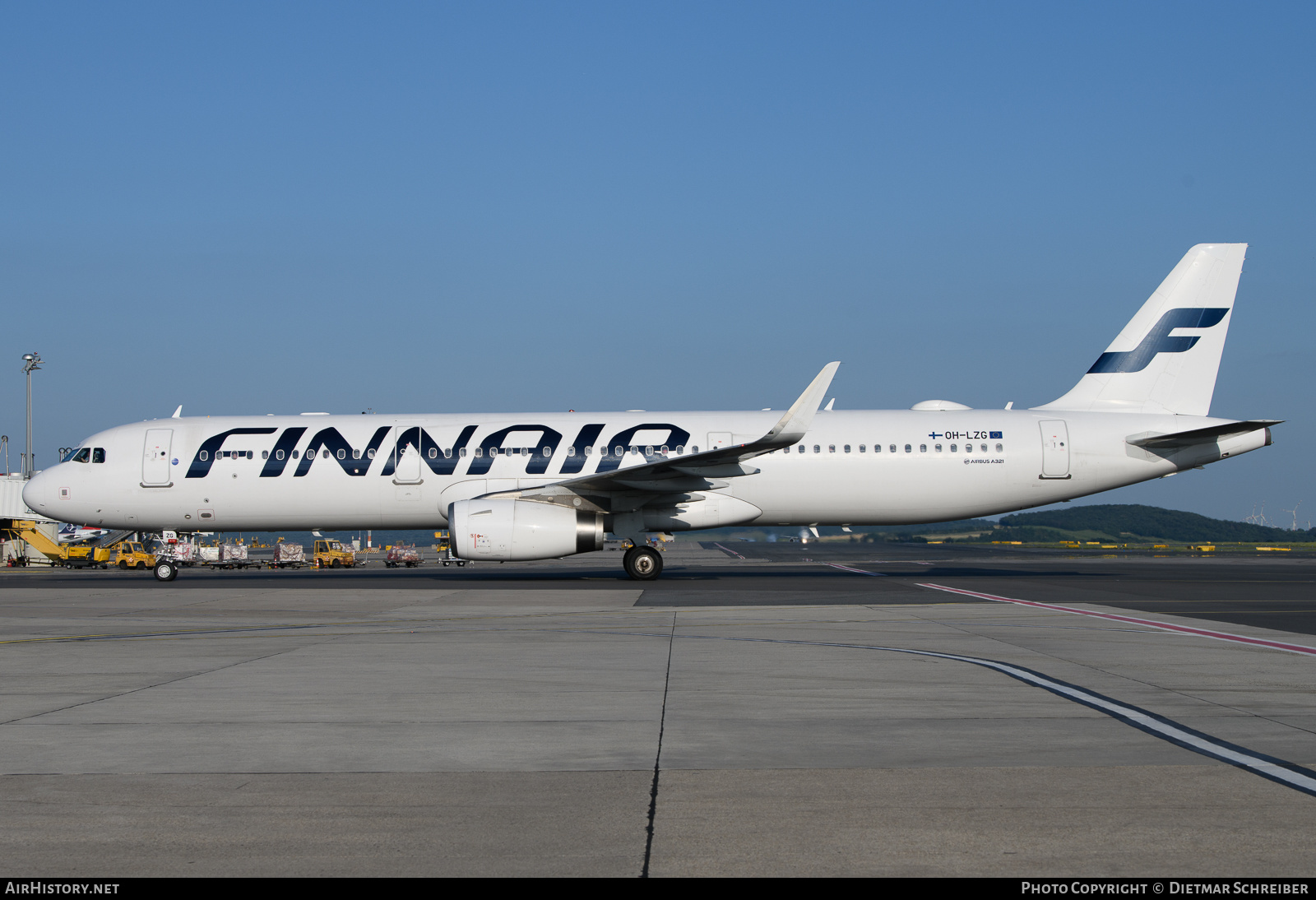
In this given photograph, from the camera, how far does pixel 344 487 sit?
24656 mm

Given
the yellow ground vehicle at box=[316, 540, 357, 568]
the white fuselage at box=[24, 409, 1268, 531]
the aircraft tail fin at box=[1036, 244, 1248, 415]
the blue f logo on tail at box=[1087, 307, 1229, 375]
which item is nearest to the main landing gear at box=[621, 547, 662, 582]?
the white fuselage at box=[24, 409, 1268, 531]

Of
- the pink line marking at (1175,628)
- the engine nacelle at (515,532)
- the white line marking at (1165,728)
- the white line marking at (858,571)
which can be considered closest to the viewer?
the white line marking at (1165,728)

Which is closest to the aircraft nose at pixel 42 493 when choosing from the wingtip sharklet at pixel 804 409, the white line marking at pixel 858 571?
the wingtip sharklet at pixel 804 409

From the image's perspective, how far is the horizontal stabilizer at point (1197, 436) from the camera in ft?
77.2

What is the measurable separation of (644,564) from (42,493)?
50.8ft

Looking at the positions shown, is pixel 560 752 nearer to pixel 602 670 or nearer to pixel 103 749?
pixel 103 749

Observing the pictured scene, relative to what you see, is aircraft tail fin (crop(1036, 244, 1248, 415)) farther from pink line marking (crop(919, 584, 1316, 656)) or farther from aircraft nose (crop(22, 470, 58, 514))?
aircraft nose (crop(22, 470, 58, 514))

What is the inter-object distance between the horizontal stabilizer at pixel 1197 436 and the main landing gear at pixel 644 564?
462 inches

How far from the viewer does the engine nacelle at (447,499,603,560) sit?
72.1ft

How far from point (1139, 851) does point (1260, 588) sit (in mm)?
19787

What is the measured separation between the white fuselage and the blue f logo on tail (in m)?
1.63

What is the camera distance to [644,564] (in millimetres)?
23656

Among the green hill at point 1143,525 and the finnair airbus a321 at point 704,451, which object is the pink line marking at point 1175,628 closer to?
the finnair airbus a321 at point 704,451
